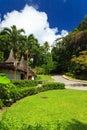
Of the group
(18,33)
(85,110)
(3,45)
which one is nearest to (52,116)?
(85,110)

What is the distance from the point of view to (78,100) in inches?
1110

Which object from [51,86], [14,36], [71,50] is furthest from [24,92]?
[71,50]

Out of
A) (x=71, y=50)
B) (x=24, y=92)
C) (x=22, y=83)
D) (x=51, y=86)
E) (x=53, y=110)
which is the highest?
(x=71, y=50)

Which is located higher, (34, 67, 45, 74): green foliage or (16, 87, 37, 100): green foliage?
(34, 67, 45, 74): green foliage

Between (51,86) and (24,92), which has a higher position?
(51,86)

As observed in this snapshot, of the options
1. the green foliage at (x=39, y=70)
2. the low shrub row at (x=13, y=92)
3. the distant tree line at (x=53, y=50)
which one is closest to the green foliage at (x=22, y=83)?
the low shrub row at (x=13, y=92)

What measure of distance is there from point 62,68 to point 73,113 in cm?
6049

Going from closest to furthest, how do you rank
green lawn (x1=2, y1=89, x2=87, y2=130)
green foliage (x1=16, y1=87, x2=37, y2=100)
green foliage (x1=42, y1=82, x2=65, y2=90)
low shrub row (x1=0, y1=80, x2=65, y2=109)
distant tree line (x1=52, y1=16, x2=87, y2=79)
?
green lawn (x1=2, y1=89, x2=87, y2=130) < low shrub row (x1=0, y1=80, x2=65, y2=109) < green foliage (x1=16, y1=87, x2=37, y2=100) < green foliage (x1=42, y1=82, x2=65, y2=90) < distant tree line (x1=52, y1=16, x2=87, y2=79)

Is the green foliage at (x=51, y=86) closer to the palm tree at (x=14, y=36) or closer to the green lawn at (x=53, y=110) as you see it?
the green lawn at (x=53, y=110)

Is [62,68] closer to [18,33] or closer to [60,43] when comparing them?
[60,43]

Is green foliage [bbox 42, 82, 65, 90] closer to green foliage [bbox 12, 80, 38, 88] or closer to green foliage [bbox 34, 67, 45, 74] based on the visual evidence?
green foliage [bbox 12, 80, 38, 88]

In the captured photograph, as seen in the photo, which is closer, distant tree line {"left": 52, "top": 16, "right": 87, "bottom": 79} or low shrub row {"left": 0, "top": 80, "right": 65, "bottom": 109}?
low shrub row {"left": 0, "top": 80, "right": 65, "bottom": 109}

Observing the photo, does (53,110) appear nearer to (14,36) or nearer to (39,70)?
(14,36)

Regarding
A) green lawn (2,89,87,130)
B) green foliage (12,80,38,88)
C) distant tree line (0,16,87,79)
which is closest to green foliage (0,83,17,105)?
green lawn (2,89,87,130)
